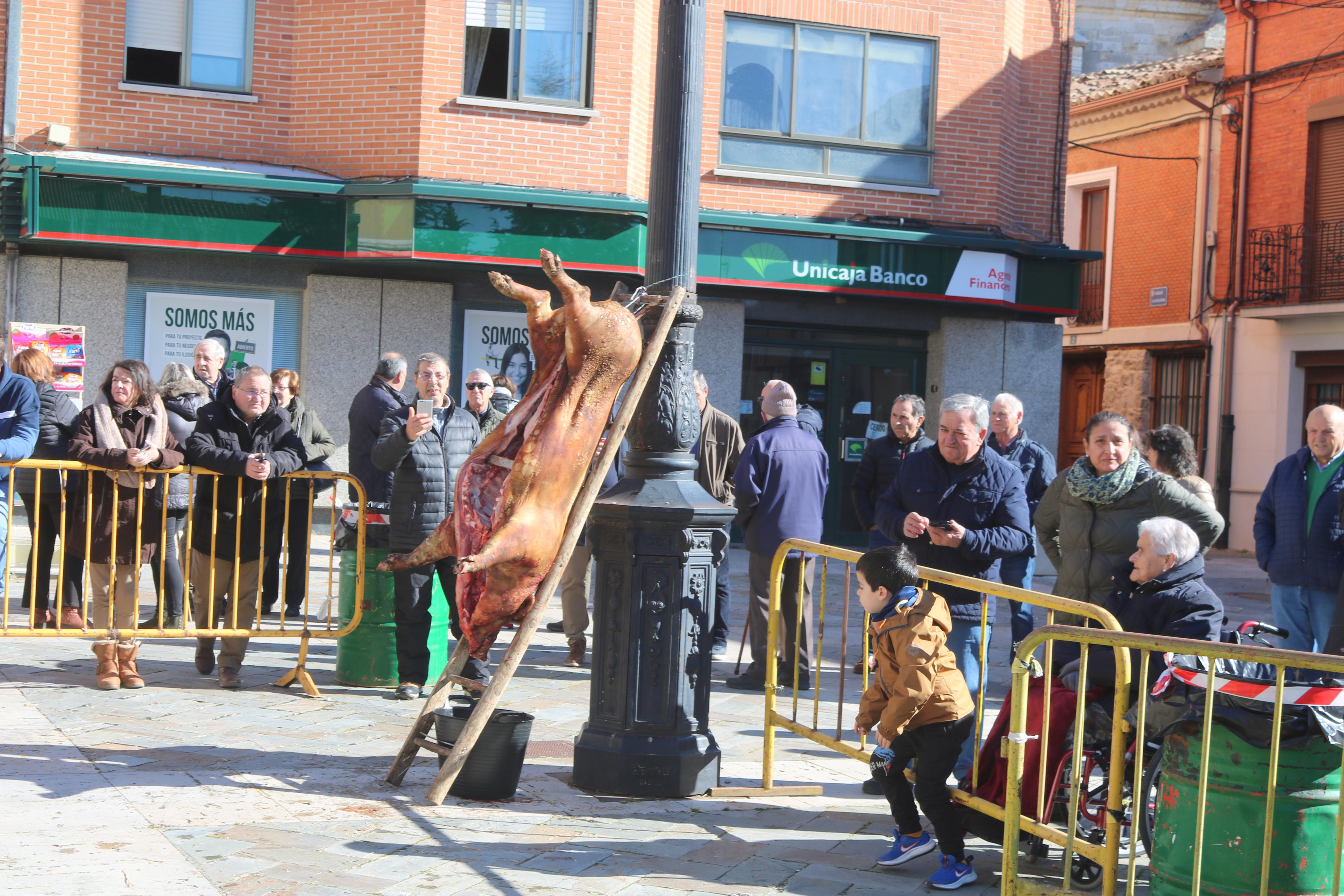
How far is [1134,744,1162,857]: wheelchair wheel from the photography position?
440 centimetres

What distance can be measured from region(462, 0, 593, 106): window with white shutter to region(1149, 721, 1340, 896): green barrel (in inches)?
464

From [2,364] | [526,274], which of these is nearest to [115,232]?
[526,274]

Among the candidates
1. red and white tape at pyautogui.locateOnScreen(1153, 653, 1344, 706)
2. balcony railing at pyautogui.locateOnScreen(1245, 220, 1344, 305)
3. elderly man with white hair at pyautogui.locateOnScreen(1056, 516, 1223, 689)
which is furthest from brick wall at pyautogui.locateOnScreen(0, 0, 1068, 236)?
Answer: red and white tape at pyautogui.locateOnScreen(1153, 653, 1344, 706)

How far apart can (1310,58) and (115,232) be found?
1713 centimetres

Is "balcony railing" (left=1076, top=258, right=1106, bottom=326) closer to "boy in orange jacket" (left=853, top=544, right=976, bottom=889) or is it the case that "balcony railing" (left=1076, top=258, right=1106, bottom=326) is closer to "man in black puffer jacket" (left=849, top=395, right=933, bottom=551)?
"man in black puffer jacket" (left=849, top=395, right=933, bottom=551)

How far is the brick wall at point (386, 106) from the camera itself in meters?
13.7

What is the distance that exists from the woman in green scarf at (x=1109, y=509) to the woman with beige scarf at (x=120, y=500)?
4755mm

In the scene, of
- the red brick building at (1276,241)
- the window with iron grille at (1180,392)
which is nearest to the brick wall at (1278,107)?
the red brick building at (1276,241)

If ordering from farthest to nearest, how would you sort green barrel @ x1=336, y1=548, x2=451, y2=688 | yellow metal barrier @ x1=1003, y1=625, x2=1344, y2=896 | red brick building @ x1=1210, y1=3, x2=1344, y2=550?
red brick building @ x1=1210, y1=3, x2=1344, y2=550
green barrel @ x1=336, y1=548, x2=451, y2=688
yellow metal barrier @ x1=1003, y1=625, x2=1344, y2=896

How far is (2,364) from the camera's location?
726 centimetres

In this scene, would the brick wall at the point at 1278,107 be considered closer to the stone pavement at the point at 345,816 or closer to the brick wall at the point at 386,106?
the brick wall at the point at 386,106

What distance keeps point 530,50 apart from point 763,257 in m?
3.44

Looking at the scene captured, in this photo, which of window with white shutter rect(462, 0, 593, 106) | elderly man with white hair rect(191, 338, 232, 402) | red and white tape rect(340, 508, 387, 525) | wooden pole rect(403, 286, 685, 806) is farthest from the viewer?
window with white shutter rect(462, 0, 593, 106)

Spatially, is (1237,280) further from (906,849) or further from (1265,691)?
(1265,691)
